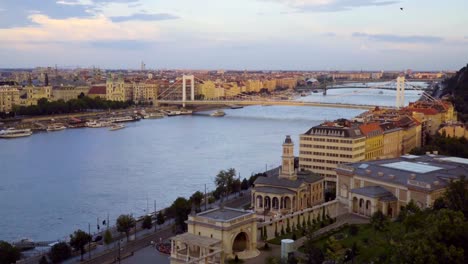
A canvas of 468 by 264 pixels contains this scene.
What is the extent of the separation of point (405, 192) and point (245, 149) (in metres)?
5.65

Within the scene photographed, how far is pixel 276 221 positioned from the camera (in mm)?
5832

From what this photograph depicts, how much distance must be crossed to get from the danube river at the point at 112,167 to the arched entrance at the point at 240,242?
190 centimetres

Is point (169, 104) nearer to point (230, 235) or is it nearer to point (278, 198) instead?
point (278, 198)

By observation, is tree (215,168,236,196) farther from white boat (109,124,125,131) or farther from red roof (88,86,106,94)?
red roof (88,86,106,94)

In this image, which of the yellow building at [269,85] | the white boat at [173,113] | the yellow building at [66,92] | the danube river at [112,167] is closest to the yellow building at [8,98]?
the yellow building at [66,92]

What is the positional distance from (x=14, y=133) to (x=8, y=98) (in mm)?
4683

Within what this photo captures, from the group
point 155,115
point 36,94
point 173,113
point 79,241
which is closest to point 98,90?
point 36,94

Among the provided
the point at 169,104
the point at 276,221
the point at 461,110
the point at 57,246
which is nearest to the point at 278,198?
the point at 276,221

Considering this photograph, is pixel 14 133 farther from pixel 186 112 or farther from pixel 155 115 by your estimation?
pixel 186 112

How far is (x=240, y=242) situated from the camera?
521 centimetres

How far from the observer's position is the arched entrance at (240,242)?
518 centimetres

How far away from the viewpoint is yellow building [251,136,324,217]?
256 inches

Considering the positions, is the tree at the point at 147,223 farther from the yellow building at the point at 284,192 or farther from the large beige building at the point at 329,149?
the large beige building at the point at 329,149

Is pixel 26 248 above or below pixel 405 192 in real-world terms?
below
